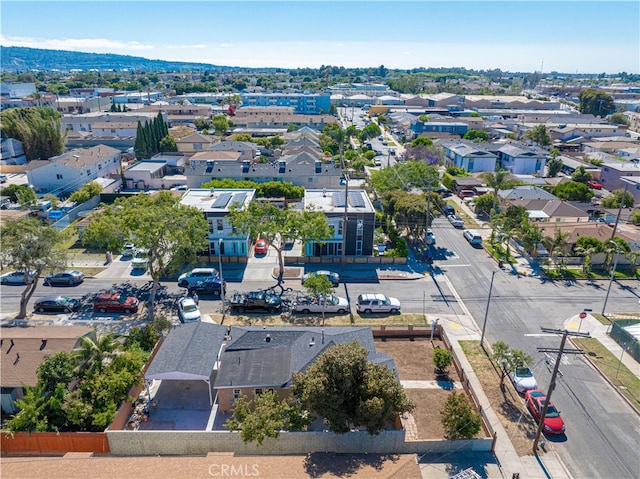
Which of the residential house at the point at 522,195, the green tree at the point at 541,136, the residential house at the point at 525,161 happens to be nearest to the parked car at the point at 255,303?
the residential house at the point at 522,195

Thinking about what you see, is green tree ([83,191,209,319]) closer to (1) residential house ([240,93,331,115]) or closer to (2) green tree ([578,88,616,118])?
(1) residential house ([240,93,331,115])

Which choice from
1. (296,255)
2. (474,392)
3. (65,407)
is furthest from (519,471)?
(296,255)

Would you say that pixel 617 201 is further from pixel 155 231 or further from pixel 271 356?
pixel 155 231

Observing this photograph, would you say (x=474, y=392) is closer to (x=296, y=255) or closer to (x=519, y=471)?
(x=519, y=471)

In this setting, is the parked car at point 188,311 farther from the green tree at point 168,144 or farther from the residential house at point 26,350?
the green tree at point 168,144

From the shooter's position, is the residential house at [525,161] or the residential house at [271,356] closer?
the residential house at [271,356]

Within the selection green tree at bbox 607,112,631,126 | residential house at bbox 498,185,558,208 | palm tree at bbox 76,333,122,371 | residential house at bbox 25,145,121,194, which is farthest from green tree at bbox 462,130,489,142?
palm tree at bbox 76,333,122,371
